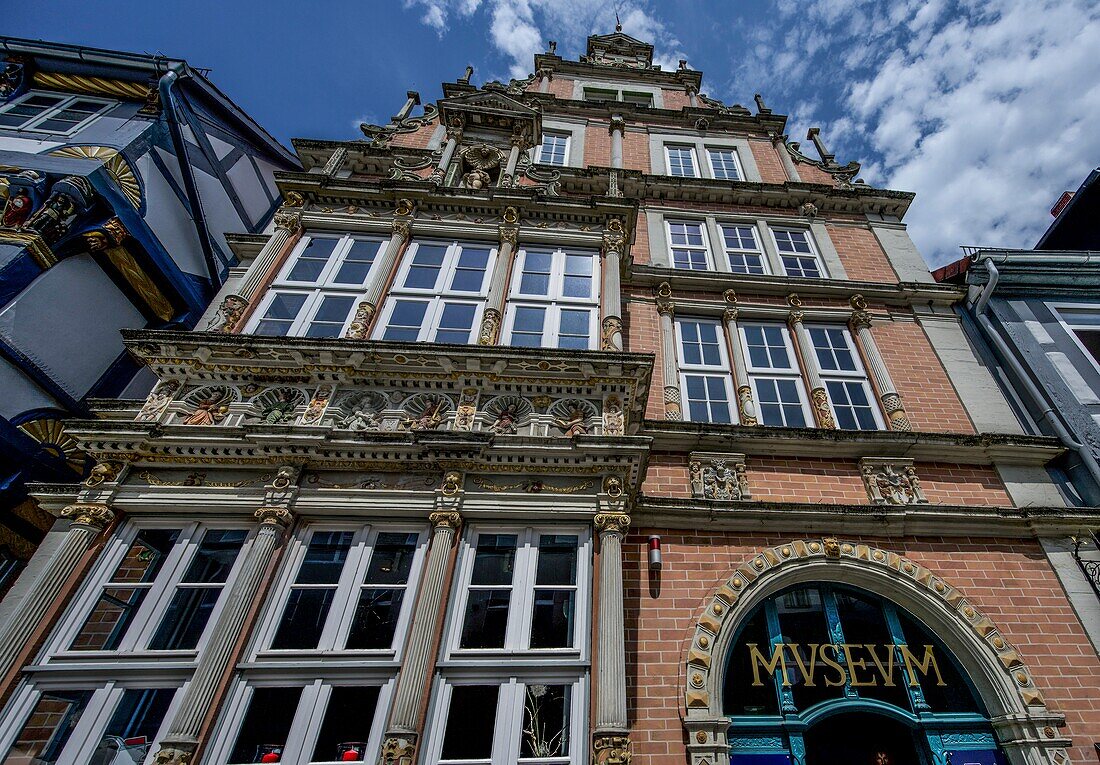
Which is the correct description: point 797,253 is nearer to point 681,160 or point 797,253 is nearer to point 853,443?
point 681,160

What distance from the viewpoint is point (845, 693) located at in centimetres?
732

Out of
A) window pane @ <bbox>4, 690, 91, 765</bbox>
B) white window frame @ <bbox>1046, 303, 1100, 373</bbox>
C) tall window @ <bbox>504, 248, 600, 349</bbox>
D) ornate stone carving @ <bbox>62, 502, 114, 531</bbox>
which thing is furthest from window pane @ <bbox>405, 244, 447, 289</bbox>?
white window frame @ <bbox>1046, 303, 1100, 373</bbox>

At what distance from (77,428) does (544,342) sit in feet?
21.0

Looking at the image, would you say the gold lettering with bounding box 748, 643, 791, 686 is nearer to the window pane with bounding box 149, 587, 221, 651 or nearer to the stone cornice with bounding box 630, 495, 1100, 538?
the stone cornice with bounding box 630, 495, 1100, 538

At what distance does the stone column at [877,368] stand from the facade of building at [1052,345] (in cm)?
237

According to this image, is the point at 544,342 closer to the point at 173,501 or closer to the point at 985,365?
the point at 173,501

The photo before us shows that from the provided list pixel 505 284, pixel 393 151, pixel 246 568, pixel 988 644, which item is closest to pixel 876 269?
pixel 988 644

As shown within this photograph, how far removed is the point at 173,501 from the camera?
6719 mm

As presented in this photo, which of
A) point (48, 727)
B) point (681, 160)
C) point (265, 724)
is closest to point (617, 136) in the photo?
point (681, 160)

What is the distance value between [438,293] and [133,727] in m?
6.82

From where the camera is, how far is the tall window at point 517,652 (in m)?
5.38

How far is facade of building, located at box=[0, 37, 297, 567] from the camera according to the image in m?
9.55

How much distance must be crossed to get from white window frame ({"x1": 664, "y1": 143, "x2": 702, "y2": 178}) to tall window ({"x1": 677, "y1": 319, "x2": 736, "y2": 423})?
5.60 m

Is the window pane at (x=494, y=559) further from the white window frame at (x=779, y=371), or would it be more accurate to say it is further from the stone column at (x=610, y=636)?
the white window frame at (x=779, y=371)
